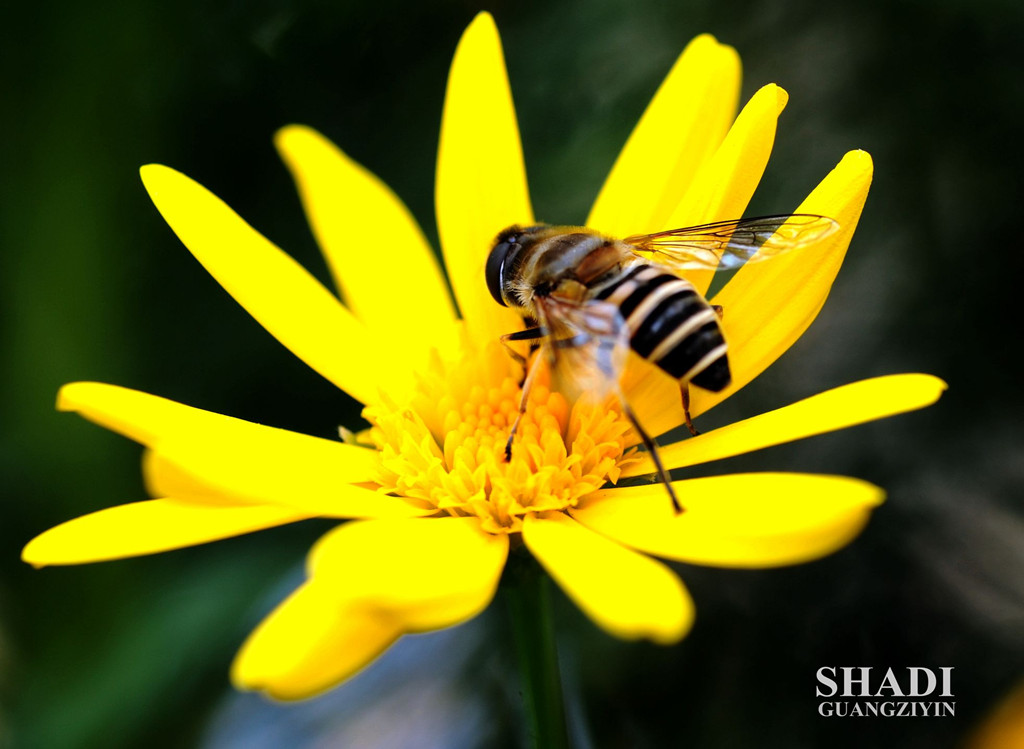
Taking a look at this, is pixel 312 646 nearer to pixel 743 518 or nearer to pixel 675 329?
pixel 743 518

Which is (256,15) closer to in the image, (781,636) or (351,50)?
(351,50)

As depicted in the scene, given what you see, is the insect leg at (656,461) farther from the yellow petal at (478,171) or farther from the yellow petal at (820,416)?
the yellow petal at (478,171)

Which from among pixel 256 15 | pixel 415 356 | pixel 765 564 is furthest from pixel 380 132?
pixel 765 564

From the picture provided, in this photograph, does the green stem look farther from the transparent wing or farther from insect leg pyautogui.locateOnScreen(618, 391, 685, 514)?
the transparent wing

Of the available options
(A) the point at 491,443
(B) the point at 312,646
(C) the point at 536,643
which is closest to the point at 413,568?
(B) the point at 312,646

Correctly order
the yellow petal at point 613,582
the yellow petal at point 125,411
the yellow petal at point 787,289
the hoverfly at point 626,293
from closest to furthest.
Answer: the yellow petal at point 613,582
the yellow petal at point 125,411
the hoverfly at point 626,293
the yellow petal at point 787,289

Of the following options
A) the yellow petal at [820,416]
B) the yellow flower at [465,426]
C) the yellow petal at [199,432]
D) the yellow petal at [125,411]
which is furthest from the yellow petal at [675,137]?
the yellow petal at [125,411]
